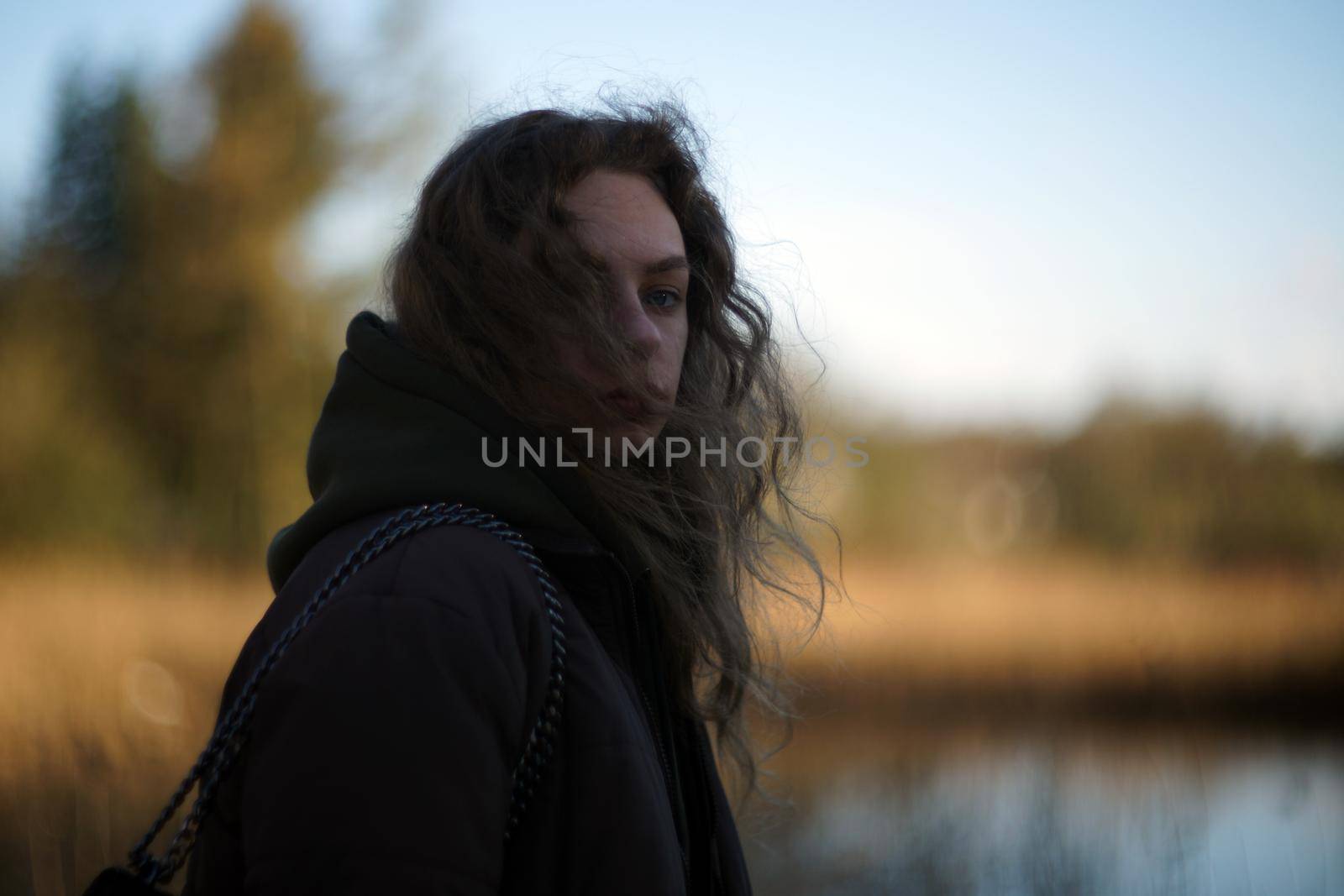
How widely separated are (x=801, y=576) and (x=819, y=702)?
5636mm

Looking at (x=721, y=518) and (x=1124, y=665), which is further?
(x=1124, y=665)

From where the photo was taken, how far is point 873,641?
23.4 ft

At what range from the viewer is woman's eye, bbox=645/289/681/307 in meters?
1.45

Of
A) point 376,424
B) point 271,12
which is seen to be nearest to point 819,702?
point 376,424

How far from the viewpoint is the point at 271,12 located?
13328 millimetres

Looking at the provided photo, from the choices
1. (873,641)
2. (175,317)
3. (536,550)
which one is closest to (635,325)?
(536,550)

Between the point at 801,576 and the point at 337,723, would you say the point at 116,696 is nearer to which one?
the point at 801,576

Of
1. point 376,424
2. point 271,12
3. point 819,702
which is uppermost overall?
point 271,12

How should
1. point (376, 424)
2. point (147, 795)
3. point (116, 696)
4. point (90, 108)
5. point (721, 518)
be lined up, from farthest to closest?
point (90, 108) < point (116, 696) < point (147, 795) < point (721, 518) < point (376, 424)

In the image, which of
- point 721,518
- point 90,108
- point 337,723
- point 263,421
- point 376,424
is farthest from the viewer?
point 90,108

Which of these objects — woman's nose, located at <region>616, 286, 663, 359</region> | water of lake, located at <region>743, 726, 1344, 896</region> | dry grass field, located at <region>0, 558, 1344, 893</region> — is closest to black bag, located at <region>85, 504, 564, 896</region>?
woman's nose, located at <region>616, 286, 663, 359</region>

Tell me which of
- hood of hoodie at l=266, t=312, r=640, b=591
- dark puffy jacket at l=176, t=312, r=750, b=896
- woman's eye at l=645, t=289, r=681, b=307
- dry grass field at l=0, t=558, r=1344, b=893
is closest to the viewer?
dark puffy jacket at l=176, t=312, r=750, b=896

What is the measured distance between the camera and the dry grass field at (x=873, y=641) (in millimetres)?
5781

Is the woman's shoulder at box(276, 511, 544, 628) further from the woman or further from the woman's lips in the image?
the woman's lips
